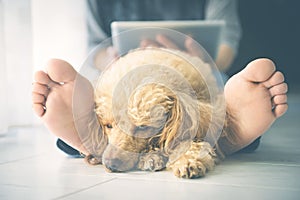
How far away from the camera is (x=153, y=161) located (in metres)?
1.09

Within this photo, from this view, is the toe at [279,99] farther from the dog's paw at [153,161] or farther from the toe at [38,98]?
the toe at [38,98]

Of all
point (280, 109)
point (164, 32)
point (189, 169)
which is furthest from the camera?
point (164, 32)

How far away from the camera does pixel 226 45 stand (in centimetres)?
216

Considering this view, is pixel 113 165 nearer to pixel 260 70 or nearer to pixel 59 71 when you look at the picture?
pixel 59 71

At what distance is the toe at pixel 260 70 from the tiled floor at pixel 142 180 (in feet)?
0.63

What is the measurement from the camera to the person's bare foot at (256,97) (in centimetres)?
111

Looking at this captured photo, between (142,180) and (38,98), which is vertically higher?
(38,98)

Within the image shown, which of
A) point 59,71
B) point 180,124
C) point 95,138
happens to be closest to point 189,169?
point 180,124

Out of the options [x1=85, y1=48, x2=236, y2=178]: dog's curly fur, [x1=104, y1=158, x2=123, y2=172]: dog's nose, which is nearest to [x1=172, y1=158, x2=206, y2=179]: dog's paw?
[x1=85, y1=48, x2=236, y2=178]: dog's curly fur

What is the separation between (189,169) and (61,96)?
315 mm

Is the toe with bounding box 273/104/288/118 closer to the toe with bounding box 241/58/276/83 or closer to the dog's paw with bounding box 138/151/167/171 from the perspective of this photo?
the toe with bounding box 241/58/276/83

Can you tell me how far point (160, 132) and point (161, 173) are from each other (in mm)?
87

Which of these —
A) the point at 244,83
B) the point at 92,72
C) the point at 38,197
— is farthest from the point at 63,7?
the point at 38,197

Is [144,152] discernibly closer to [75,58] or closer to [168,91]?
[168,91]
